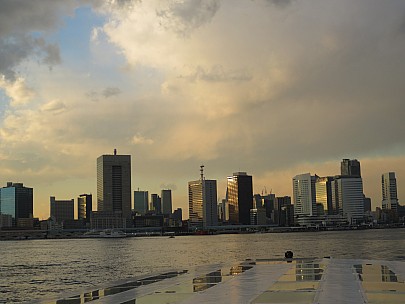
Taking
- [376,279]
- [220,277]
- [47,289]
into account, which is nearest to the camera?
[376,279]

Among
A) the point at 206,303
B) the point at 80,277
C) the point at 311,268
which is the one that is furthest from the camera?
the point at 80,277

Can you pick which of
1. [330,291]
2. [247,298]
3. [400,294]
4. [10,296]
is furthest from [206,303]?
[10,296]

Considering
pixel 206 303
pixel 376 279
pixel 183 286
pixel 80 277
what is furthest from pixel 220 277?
pixel 80 277

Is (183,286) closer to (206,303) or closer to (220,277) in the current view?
(220,277)

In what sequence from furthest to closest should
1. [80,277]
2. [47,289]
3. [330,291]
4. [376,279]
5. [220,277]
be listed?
1. [80,277]
2. [47,289]
3. [220,277]
4. [376,279]
5. [330,291]

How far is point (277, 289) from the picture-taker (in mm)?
33250

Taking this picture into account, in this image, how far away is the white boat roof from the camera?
2925 centimetres

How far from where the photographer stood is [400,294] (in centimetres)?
2967

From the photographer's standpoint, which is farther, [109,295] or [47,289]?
[47,289]

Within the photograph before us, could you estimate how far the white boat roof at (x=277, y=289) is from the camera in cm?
2925

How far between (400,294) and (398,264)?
22539 mm

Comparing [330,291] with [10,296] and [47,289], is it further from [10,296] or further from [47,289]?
[47,289]

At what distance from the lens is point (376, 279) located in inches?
1500

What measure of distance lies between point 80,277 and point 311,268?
4232 centimetres
